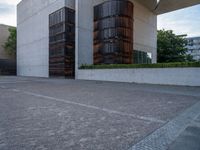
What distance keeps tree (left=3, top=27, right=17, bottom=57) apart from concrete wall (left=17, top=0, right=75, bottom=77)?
11.5 ft

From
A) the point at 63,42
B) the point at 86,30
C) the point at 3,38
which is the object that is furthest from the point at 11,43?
the point at 86,30

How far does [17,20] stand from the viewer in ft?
122

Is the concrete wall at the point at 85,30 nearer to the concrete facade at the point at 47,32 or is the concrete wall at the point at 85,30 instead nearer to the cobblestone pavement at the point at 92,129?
the concrete facade at the point at 47,32

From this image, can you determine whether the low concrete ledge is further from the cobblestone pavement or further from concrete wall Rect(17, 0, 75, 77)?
concrete wall Rect(17, 0, 75, 77)

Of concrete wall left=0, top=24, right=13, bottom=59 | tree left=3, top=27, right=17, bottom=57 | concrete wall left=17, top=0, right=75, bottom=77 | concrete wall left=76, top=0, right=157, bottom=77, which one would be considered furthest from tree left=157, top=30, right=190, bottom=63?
concrete wall left=0, top=24, right=13, bottom=59

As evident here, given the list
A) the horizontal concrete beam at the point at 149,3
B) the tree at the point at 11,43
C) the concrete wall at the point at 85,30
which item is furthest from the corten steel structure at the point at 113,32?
the tree at the point at 11,43

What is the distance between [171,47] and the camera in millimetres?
34188

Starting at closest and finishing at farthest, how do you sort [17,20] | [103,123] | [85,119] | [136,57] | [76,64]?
1. [103,123]
2. [85,119]
3. [76,64]
4. [136,57]
5. [17,20]

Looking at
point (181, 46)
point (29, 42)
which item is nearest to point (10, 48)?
point (29, 42)

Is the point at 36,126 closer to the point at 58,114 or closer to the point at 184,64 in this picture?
the point at 58,114

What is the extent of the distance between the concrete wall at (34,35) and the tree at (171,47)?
20.8 m

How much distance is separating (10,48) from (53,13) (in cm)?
2070

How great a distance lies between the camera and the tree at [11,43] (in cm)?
3938

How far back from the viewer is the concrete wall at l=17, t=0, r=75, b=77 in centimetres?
2622
